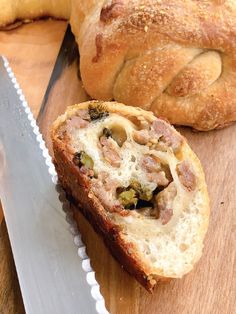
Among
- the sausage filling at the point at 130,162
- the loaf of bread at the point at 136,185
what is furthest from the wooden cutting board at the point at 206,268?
the sausage filling at the point at 130,162

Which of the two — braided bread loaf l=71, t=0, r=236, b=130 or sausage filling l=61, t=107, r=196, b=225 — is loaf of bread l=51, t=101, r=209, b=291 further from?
braided bread loaf l=71, t=0, r=236, b=130

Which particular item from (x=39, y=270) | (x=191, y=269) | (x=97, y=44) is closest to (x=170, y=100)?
(x=97, y=44)

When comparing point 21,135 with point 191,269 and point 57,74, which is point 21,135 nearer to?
point 57,74

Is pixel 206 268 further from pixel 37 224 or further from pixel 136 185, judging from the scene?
pixel 37 224

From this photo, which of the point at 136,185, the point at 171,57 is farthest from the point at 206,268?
the point at 171,57

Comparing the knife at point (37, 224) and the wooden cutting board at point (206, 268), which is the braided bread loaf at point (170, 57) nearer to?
the wooden cutting board at point (206, 268)
